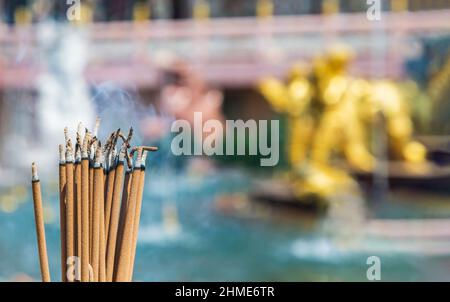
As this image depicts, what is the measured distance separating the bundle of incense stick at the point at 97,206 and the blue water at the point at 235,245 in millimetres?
1859

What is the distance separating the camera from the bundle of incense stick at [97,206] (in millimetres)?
859

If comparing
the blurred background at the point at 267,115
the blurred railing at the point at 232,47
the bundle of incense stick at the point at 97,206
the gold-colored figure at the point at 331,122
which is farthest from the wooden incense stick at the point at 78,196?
the blurred railing at the point at 232,47

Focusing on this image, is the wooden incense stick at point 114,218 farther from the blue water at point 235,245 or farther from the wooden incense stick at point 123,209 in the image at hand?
the blue water at point 235,245

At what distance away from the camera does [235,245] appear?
445 centimetres

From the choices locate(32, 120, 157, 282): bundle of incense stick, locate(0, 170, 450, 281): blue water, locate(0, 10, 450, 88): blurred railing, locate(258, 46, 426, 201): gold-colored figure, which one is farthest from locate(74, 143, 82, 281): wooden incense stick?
locate(0, 10, 450, 88): blurred railing

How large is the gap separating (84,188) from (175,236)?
3712 millimetres

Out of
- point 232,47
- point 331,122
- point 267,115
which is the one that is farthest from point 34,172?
point 232,47

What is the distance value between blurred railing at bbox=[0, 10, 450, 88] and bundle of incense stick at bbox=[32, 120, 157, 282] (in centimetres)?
508

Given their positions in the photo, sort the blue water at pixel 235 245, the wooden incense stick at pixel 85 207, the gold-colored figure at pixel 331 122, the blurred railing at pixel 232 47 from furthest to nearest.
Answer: the blurred railing at pixel 232 47 → the gold-colored figure at pixel 331 122 → the blue water at pixel 235 245 → the wooden incense stick at pixel 85 207

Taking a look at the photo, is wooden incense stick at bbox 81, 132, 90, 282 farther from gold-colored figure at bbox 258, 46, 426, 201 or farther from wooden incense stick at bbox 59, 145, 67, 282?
gold-colored figure at bbox 258, 46, 426, 201

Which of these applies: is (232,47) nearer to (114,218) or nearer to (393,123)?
(393,123)

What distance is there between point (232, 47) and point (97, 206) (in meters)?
5.49

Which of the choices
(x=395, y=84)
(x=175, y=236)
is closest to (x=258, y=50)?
(x=395, y=84)

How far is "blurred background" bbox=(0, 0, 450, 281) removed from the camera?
13.7 ft
